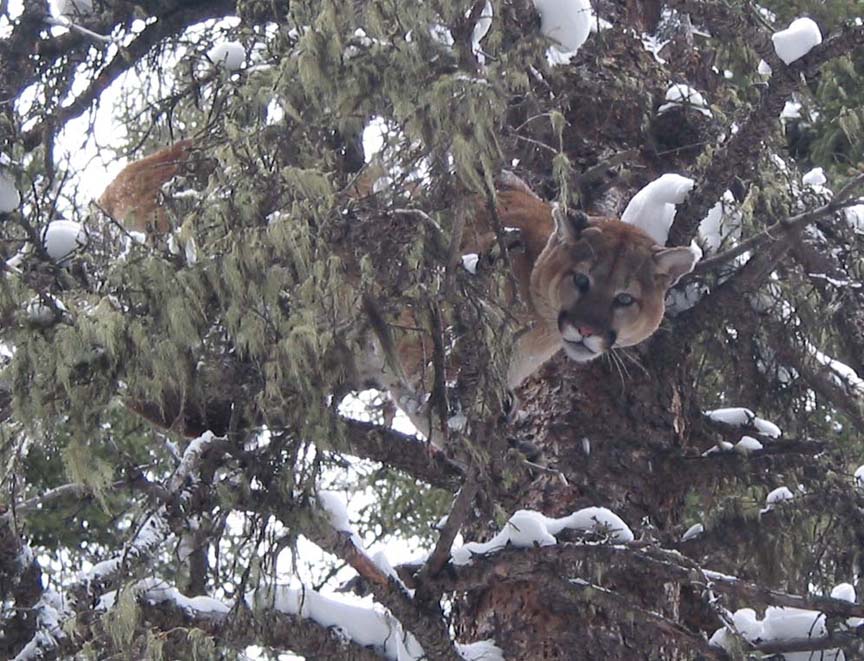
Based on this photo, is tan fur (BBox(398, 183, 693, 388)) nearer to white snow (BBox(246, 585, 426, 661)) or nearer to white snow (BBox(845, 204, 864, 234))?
white snow (BBox(845, 204, 864, 234))

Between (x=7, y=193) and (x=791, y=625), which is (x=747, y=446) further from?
(x=7, y=193)

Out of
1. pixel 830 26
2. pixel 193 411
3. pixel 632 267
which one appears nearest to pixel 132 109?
pixel 193 411

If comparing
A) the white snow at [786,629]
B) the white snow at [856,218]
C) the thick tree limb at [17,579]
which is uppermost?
the white snow at [856,218]

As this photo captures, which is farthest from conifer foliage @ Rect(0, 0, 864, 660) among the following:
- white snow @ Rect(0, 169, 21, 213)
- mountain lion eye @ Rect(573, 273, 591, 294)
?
mountain lion eye @ Rect(573, 273, 591, 294)

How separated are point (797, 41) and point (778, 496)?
207 cm

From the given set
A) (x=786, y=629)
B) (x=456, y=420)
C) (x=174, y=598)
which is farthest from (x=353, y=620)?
Answer: (x=786, y=629)

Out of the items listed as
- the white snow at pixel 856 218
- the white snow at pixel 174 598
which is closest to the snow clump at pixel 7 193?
the white snow at pixel 174 598

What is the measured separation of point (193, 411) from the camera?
5.74 meters

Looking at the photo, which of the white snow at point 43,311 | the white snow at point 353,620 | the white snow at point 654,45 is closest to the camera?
the white snow at point 43,311

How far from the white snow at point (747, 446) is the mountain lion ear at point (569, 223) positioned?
53.0 inches

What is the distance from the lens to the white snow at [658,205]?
6.13 meters

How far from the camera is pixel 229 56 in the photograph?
19.9 ft

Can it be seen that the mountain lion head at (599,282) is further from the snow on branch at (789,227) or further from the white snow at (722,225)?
the white snow at (722,225)

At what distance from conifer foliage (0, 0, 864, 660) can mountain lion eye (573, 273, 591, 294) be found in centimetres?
44
